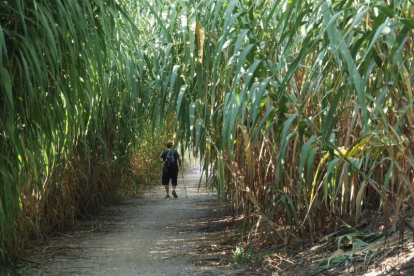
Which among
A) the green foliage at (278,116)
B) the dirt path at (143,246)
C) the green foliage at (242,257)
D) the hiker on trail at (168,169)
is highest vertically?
the green foliage at (278,116)

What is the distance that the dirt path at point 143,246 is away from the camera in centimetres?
559

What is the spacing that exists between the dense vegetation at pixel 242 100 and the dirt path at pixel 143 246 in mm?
347

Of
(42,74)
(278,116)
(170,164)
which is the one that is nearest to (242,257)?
(278,116)

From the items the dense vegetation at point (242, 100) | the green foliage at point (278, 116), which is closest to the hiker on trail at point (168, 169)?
the dense vegetation at point (242, 100)

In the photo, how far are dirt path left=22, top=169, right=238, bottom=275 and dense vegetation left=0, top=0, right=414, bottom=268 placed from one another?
35cm

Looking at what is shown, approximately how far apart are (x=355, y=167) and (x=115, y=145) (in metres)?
6.73

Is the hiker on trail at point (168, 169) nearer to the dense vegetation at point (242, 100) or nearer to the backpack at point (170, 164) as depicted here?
the backpack at point (170, 164)

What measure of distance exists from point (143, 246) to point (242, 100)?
3.56 metres

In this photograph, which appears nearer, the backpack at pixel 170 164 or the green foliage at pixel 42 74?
the green foliage at pixel 42 74

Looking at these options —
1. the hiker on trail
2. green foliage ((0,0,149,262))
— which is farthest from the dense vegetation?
the hiker on trail

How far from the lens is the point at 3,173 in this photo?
3.56 m

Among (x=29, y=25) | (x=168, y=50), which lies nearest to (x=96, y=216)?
(x=168, y=50)

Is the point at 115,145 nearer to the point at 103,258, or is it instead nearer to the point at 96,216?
the point at 96,216

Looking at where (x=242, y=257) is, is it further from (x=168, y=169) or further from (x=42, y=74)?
(x=168, y=169)
